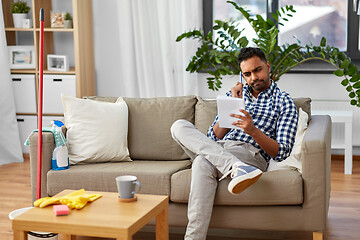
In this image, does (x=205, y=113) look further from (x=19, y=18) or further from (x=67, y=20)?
(x=19, y=18)

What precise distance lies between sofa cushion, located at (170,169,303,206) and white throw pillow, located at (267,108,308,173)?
6 centimetres

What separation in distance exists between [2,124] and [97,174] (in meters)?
2.31

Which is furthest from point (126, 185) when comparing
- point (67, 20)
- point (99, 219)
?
point (67, 20)

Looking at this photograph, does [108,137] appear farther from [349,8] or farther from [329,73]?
[349,8]

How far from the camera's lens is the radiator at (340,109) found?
4.54 m

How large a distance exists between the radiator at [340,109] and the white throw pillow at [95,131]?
205cm

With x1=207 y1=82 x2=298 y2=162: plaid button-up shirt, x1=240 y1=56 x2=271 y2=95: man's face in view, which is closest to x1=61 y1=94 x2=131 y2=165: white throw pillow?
x1=207 y1=82 x2=298 y2=162: plaid button-up shirt

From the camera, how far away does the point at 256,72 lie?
114 inches

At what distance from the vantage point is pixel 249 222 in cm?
259

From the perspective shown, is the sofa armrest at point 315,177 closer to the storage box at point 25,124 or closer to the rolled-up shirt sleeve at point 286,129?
the rolled-up shirt sleeve at point 286,129

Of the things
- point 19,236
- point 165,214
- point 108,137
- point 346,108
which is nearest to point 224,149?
point 165,214

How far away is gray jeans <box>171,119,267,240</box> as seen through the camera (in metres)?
2.48

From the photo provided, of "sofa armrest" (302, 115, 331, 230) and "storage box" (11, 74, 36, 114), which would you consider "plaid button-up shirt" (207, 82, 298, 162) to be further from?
"storage box" (11, 74, 36, 114)

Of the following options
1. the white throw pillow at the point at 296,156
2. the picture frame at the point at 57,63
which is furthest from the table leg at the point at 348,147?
the picture frame at the point at 57,63
